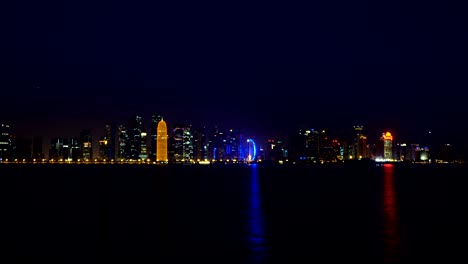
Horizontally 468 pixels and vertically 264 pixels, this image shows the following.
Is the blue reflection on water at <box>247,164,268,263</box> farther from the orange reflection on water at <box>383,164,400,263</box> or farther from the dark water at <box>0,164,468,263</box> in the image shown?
the orange reflection on water at <box>383,164,400,263</box>

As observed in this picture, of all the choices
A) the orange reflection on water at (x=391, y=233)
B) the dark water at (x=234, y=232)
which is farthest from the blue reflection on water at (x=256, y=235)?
the orange reflection on water at (x=391, y=233)

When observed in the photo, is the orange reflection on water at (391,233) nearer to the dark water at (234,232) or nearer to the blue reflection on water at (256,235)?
the dark water at (234,232)

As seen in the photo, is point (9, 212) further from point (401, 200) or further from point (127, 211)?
point (401, 200)

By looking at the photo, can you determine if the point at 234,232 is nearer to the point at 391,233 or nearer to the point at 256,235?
the point at 256,235

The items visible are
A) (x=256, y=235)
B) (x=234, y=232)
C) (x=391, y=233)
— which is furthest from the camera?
(x=234, y=232)

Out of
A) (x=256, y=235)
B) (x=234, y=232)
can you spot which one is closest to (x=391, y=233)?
(x=256, y=235)

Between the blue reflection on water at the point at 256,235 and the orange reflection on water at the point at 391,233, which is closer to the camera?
the orange reflection on water at the point at 391,233

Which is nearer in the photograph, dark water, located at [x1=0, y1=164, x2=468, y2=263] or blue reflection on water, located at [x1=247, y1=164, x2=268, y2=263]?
dark water, located at [x1=0, y1=164, x2=468, y2=263]

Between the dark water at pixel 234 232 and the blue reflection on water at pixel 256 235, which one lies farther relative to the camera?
the blue reflection on water at pixel 256 235

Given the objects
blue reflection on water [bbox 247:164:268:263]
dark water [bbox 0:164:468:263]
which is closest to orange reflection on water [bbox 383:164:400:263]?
dark water [bbox 0:164:468:263]

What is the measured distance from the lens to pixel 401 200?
64.1 meters

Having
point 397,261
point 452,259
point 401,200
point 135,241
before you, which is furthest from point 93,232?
point 401,200

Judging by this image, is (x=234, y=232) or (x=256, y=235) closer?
(x=256, y=235)

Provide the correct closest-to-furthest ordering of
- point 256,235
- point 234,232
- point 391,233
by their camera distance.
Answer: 1. point 256,235
2. point 391,233
3. point 234,232
